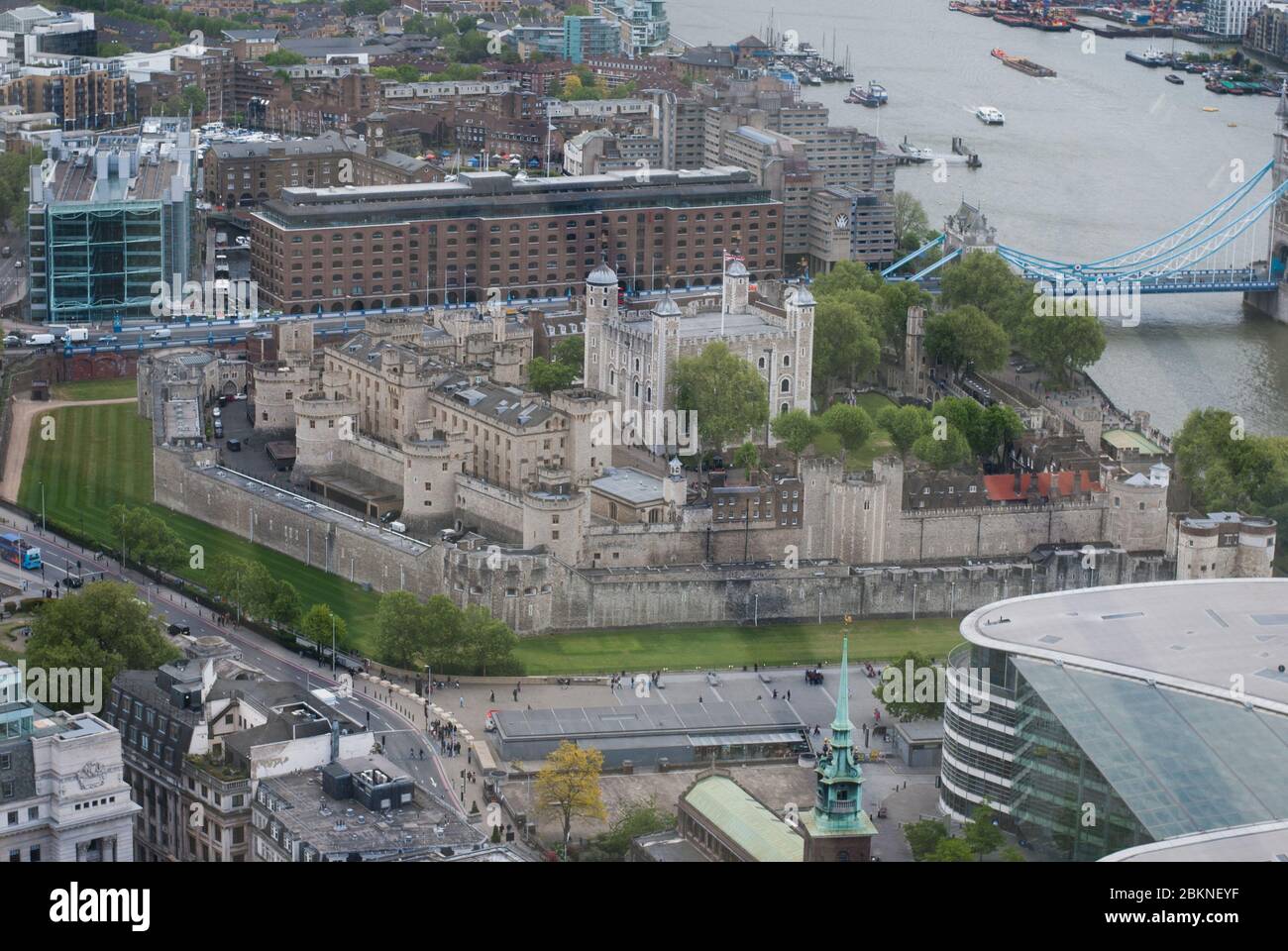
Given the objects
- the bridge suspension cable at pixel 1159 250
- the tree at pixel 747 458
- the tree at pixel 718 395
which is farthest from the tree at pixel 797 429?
the bridge suspension cable at pixel 1159 250

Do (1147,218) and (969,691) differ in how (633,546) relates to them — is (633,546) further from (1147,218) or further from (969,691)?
(1147,218)

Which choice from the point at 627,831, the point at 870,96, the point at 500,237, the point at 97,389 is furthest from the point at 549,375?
the point at 870,96

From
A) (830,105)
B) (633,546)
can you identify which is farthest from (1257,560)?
(830,105)

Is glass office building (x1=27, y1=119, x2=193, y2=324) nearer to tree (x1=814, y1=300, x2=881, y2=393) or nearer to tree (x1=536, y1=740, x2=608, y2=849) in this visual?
tree (x1=814, y1=300, x2=881, y2=393)

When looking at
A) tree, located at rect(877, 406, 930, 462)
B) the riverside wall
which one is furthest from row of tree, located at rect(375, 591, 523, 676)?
tree, located at rect(877, 406, 930, 462)

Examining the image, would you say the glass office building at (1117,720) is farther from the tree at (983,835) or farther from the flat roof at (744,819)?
the flat roof at (744,819)

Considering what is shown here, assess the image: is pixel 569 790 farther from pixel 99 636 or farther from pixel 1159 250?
pixel 1159 250
